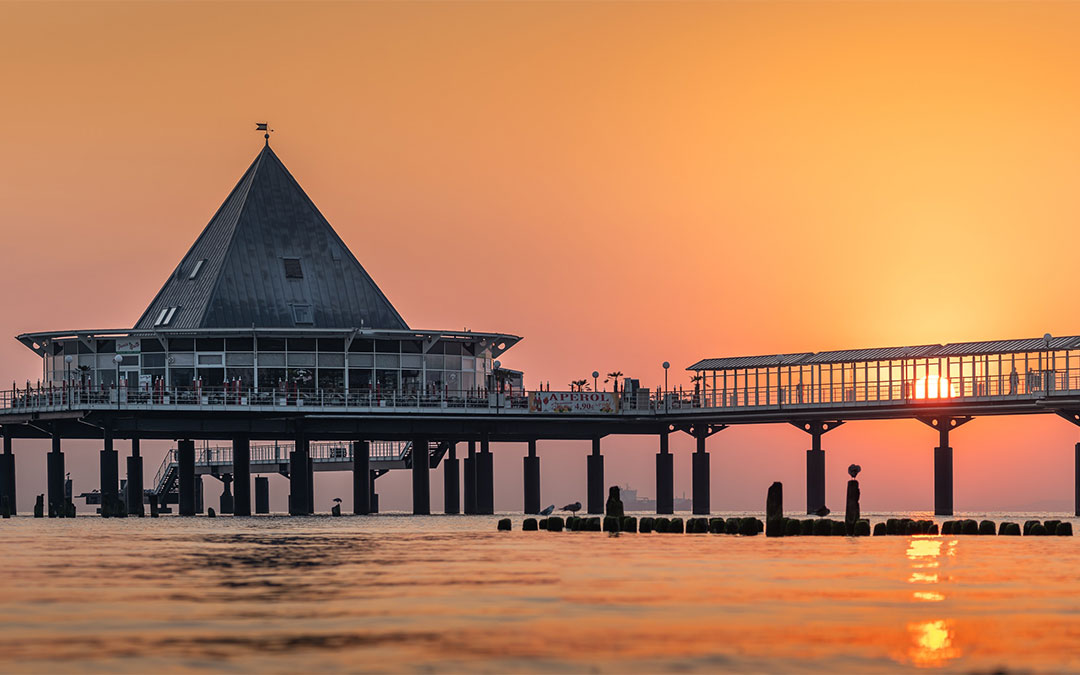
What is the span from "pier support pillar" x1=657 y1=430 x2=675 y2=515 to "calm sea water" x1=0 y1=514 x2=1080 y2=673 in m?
55.2

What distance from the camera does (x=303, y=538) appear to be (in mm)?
75688

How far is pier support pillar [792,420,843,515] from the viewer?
115 m

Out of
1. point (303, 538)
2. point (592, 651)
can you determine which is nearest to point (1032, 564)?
point (592, 651)

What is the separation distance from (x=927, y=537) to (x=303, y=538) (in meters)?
26.2

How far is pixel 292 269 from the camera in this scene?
130750 millimetres

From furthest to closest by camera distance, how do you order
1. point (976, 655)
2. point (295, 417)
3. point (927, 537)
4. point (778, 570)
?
point (295, 417)
point (927, 537)
point (778, 570)
point (976, 655)

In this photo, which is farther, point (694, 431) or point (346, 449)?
point (346, 449)

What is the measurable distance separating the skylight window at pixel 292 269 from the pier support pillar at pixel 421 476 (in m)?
15.9

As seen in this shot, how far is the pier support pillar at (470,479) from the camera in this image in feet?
399

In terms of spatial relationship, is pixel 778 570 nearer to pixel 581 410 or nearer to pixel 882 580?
pixel 882 580

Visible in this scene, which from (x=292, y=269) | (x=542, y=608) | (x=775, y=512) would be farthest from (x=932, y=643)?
(x=292, y=269)

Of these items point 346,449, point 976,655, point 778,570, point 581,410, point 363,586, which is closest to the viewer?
point 976,655

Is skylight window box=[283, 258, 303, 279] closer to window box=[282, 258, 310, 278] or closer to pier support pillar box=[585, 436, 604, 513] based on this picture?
window box=[282, 258, 310, 278]

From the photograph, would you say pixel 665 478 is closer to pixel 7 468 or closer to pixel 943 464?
pixel 943 464
